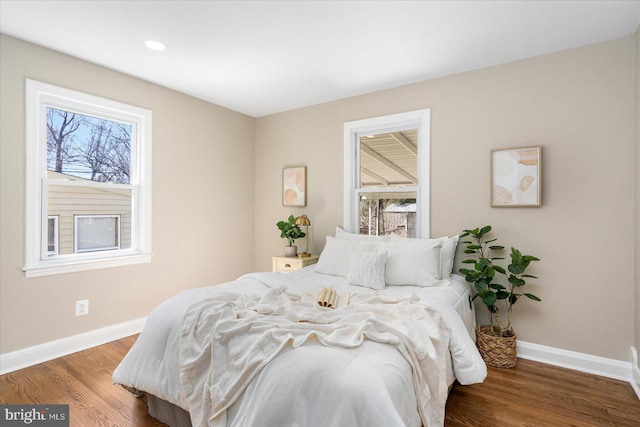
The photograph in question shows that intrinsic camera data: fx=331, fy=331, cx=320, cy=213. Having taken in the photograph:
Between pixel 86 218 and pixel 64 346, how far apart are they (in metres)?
1.12

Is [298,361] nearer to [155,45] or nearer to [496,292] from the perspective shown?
[496,292]

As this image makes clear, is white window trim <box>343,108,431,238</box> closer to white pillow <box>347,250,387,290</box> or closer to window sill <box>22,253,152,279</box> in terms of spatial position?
white pillow <box>347,250,387,290</box>

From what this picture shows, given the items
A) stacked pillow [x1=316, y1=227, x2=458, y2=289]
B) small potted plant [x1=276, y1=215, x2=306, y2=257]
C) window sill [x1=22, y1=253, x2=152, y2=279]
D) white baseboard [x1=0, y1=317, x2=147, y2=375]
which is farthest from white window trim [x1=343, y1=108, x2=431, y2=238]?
white baseboard [x1=0, y1=317, x2=147, y2=375]

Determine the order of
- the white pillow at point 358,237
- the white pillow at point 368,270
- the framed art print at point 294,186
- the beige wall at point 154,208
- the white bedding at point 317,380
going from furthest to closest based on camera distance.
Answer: the framed art print at point 294,186 < the white pillow at point 358,237 < the white pillow at point 368,270 < the beige wall at point 154,208 < the white bedding at point 317,380

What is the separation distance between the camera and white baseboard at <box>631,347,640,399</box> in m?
2.28

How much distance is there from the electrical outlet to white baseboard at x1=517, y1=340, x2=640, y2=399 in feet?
12.7

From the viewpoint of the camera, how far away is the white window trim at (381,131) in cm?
334

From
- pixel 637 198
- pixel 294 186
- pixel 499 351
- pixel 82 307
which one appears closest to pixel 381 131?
pixel 294 186

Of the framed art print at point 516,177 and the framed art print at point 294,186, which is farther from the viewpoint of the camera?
the framed art print at point 294,186

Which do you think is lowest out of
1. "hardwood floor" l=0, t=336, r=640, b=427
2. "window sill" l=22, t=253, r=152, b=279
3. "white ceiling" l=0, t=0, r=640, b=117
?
"hardwood floor" l=0, t=336, r=640, b=427

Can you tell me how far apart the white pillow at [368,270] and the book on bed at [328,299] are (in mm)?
561

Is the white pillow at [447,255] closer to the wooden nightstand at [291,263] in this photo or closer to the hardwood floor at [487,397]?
the hardwood floor at [487,397]

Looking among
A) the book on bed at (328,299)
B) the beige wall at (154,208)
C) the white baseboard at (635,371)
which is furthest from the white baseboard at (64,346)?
the white baseboard at (635,371)

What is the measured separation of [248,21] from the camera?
2355 millimetres
